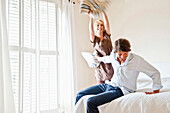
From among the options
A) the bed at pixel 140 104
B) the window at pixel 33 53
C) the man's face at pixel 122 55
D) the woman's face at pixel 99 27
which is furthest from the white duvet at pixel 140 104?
the window at pixel 33 53

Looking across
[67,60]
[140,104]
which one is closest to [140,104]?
[140,104]

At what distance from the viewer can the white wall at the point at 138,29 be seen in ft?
8.50

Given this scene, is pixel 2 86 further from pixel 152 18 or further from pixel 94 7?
pixel 152 18

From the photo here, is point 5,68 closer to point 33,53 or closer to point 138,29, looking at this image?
point 33,53

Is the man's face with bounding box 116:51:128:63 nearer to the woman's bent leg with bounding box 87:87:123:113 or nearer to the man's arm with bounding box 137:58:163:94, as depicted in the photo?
the man's arm with bounding box 137:58:163:94

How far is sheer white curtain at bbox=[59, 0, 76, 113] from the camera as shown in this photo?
8.46ft

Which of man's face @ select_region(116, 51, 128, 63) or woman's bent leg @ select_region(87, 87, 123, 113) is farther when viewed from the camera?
man's face @ select_region(116, 51, 128, 63)

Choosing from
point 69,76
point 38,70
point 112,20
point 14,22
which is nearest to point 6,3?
point 14,22

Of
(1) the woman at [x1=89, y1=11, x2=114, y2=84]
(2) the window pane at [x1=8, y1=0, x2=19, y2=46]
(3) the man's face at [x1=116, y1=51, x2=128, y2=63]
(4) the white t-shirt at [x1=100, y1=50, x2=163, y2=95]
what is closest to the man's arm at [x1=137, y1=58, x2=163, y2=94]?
(4) the white t-shirt at [x1=100, y1=50, x2=163, y2=95]

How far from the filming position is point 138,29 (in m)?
2.84

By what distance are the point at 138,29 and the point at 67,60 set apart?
3.85 feet

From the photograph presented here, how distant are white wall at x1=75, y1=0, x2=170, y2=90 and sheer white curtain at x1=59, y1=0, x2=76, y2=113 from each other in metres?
0.26

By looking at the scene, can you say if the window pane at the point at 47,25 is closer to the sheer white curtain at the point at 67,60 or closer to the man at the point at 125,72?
the sheer white curtain at the point at 67,60

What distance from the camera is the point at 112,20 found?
125 inches
